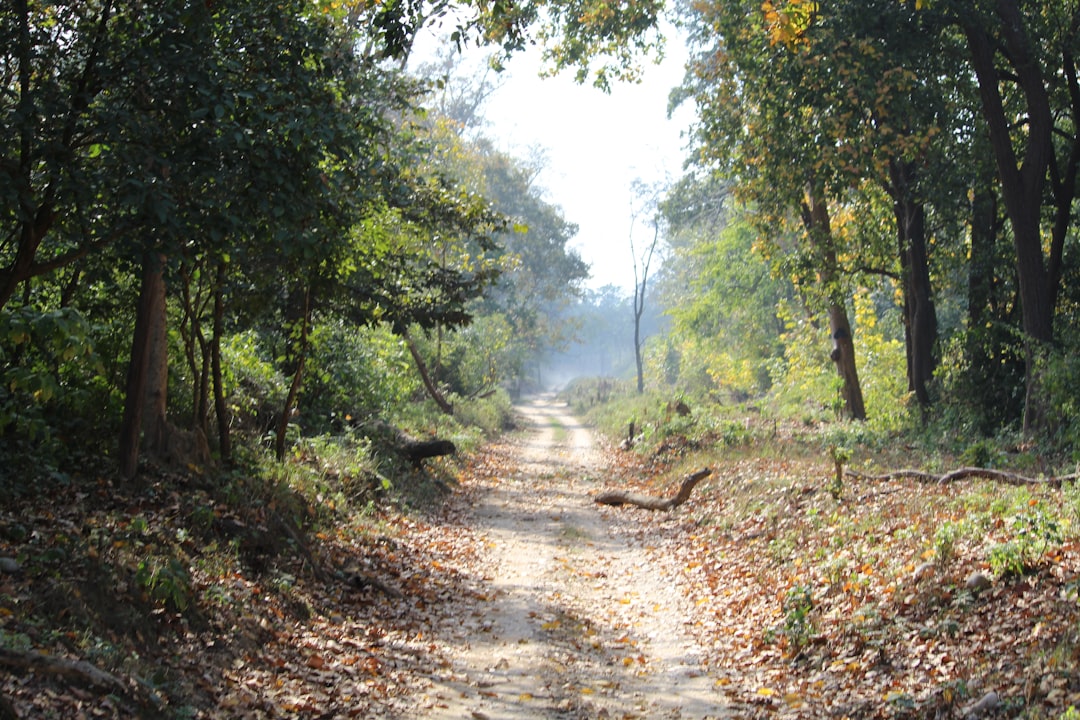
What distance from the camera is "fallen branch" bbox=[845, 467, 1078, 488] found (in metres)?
10.3

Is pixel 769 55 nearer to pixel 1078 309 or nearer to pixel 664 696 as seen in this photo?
pixel 1078 309

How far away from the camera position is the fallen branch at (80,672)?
4910mm

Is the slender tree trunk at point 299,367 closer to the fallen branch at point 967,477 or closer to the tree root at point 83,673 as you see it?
the tree root at point 83,673

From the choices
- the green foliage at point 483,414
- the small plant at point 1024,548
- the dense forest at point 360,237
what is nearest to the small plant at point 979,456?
the dense forest at point 360,237

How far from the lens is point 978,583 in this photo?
284 inches

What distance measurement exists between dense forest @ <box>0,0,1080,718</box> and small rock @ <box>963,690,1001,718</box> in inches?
210

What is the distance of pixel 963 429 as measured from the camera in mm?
17141

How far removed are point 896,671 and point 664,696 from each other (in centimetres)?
167

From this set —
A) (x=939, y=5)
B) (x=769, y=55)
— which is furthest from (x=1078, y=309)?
(x=769, y=55)

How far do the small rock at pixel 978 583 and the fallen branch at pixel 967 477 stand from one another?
9.43 feet

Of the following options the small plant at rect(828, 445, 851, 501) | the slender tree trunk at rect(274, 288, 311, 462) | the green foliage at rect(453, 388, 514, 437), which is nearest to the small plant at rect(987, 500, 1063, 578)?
the small plant at rect(828, 445, 851, 501)

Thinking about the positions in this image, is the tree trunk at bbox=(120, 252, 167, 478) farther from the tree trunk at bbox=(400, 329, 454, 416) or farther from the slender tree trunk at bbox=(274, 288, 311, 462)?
the tree trunk at bbox=(400, 329, 454, 416)

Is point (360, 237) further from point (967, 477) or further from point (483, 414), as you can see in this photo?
point (483, 414)

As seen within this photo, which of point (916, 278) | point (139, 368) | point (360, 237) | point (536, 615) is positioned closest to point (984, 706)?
point (536, 615)
